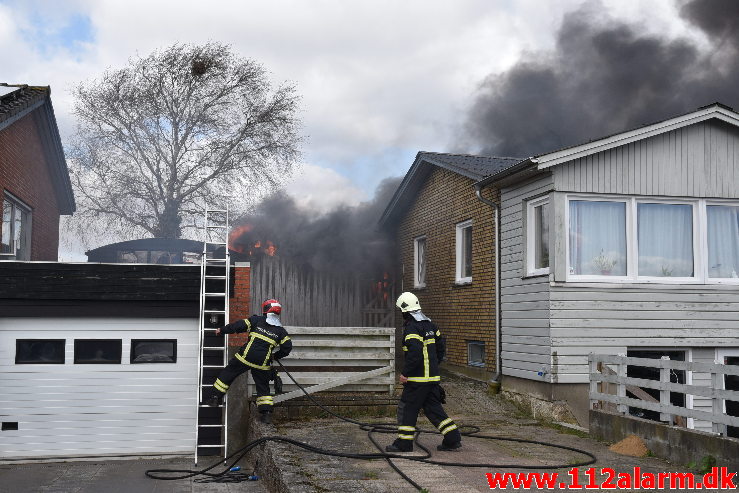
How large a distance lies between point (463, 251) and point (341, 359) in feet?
13.6

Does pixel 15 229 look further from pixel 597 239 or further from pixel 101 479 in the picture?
pixel 597 239

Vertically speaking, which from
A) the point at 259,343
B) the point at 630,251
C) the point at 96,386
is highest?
the point at 630,251

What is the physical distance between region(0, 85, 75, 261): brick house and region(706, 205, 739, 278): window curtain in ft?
38.1

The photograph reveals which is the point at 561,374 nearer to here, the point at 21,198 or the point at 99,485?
the point at 99,485

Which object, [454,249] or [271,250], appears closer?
[454,249]

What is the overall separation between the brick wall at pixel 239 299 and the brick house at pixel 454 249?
4.04 meters

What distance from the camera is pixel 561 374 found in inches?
420

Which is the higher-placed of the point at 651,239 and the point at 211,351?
the point at 651,239

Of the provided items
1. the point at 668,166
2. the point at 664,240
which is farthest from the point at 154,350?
the point at 668,166

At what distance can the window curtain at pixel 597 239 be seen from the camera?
10984 millimetres

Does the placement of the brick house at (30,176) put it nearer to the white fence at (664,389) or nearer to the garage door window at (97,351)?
the garage door window at (97,351)

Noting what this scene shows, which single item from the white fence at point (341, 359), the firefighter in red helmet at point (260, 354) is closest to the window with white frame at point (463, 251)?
the white fence at point (341, 359)

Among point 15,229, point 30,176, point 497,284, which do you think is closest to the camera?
point 497,284

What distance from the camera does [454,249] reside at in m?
14.6
